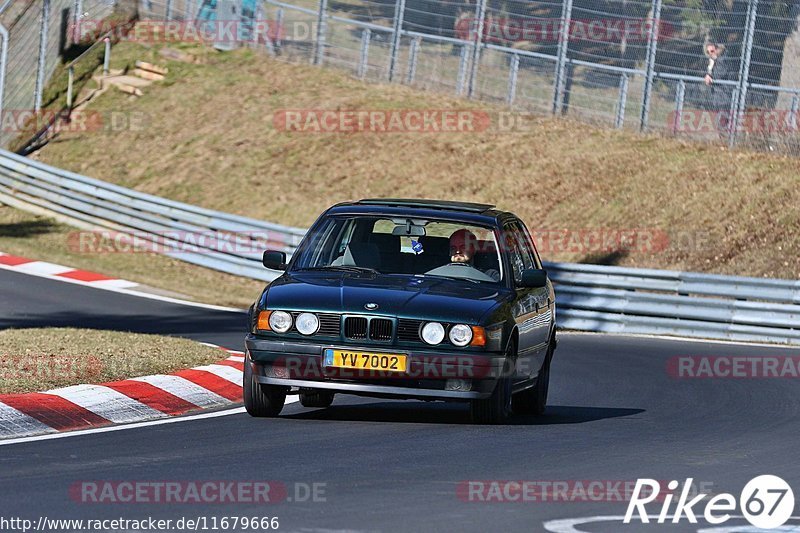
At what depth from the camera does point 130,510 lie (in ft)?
21.5

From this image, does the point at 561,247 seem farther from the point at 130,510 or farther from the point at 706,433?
the point at 130,510

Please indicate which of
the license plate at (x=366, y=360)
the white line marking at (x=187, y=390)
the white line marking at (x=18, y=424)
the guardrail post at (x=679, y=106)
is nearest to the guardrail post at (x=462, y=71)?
the guardrail post at (x=679, y=106)

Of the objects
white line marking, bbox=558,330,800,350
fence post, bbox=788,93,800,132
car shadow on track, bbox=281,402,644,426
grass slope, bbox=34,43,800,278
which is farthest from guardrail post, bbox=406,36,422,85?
car shadow on track, bbox=281,402,644,426

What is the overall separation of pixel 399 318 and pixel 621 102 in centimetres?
1993

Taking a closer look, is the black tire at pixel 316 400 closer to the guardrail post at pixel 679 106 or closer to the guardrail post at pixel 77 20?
the guardrail post at pixel 679 106

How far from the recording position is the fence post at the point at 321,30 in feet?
112

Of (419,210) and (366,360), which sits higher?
(419,210)

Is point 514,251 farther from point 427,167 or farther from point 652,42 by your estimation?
point 427,167

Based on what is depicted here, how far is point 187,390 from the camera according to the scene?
1123 cm

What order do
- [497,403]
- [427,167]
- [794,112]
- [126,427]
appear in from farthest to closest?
1. [427,167]
2. [794,112]
3. [497,403]
4. [126,427]

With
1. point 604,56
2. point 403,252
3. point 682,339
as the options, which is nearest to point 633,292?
point 682,339

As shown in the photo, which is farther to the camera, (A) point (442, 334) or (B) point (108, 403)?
(B) point (108, 403)

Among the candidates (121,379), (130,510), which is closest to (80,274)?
(121,379)

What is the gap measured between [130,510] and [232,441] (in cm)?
237
